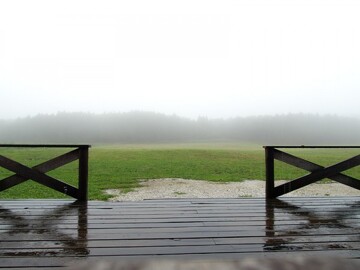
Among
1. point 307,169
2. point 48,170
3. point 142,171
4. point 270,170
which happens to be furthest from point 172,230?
point 142,171

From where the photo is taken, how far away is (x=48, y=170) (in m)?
5.24

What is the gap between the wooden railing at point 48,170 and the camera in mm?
5082

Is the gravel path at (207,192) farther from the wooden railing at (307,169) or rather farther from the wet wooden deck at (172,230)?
the wet wooden deck at (172,230)

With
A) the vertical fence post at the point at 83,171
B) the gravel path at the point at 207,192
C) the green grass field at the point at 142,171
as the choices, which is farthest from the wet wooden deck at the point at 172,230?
the gravel path at the point at 207,192

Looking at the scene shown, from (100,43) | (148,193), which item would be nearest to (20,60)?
(100,43)

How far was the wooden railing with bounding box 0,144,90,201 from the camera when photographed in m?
5.08

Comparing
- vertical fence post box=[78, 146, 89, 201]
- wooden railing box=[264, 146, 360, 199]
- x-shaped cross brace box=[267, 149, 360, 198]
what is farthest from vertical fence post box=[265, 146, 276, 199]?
vertical fence post box=[78, 146, 89, 201]

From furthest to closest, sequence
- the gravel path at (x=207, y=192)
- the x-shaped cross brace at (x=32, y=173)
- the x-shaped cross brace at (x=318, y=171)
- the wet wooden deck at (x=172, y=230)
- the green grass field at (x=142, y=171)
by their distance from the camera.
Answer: the green grass field at (x=142, y=171) < the gravel path at (x=207, y=192) < the x-shaped cross brace at (x=318, y=171) < the x-shaped cross brace at (x=32, y=173) < the wet wooden deck at (x=172, y=230)

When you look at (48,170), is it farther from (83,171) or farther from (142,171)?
(142,171)

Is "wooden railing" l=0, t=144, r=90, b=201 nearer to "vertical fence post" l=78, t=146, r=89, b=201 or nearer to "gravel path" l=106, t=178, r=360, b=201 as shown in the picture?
"vertical fence post" l=78, t=146, r=89, b=201

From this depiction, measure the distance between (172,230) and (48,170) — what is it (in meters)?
2.67

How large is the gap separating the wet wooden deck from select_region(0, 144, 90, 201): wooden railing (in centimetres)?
29

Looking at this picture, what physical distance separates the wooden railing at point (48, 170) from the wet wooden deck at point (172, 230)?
0.29 m

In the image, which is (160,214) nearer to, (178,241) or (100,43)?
(178,241)
